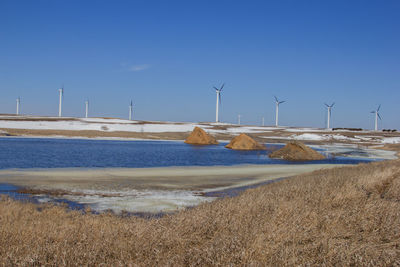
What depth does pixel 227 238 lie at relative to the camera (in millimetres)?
5852

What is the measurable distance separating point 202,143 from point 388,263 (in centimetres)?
4849

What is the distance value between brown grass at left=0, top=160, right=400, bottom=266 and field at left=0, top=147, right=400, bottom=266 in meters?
0.01

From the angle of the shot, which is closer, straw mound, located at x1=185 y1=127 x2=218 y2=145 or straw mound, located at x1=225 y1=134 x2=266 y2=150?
straw mound, located at x1=225 y1=134 x2=266 y2=150

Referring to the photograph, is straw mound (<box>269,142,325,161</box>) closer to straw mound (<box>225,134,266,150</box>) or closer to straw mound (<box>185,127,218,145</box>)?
straw mound (<box>225,134,266,150</box>)

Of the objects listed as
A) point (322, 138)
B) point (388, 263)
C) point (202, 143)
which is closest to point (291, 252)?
point (388, 263)

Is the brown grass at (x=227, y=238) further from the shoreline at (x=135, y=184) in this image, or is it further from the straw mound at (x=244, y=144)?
the straw mound at (x=244, y=144)

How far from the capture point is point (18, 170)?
65.4 ft

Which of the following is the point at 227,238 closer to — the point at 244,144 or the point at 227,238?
the point at 227,238

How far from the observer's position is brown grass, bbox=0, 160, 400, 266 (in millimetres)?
5074

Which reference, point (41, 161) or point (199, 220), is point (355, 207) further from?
point (41, 161)

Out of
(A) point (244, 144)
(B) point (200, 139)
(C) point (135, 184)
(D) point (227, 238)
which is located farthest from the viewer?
(B) point (200, 139)

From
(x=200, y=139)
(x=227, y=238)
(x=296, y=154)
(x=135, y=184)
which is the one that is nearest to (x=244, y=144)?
(x=200, y=139)

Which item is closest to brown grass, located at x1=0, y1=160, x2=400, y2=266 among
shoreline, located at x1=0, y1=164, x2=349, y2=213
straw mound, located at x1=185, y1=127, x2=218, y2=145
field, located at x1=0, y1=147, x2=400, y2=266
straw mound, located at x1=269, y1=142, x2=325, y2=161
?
field, located at x1=0, y1=147, x2=400, y2=266

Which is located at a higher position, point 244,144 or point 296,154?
point 244,144
